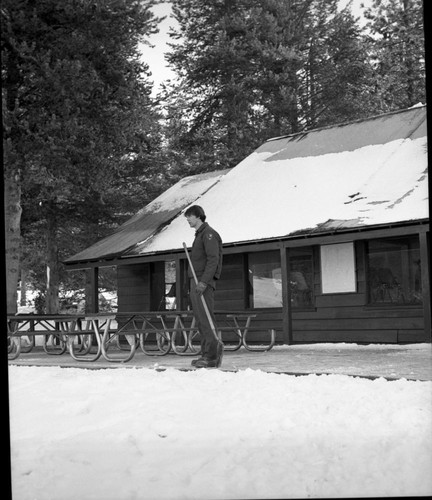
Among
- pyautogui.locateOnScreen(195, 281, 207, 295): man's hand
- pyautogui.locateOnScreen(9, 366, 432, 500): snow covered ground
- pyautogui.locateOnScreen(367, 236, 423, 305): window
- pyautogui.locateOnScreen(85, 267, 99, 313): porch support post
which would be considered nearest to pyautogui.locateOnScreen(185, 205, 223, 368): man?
pyautogui.locateOnScreen(195, 281, 207, 295): man's hand

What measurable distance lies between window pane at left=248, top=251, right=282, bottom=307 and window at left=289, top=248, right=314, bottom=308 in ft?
1.04

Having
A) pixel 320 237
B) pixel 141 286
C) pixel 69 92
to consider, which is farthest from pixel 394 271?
pixel 69 92

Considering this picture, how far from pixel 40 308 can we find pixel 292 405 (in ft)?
65.3

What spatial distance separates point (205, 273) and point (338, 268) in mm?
6487

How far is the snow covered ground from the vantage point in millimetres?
4414

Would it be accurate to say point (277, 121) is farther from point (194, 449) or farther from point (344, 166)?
point (194, 449)

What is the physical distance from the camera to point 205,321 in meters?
8.85

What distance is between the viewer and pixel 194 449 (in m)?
5.33

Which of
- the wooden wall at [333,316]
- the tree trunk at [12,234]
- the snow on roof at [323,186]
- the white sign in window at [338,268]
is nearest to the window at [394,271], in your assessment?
the wooden wall at [333,316]

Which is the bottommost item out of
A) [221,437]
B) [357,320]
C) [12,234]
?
[221,437]

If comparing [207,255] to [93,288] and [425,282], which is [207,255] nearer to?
[425,282]

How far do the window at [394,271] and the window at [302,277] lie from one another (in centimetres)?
138

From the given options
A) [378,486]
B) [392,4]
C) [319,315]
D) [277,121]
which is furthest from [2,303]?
[277,121]

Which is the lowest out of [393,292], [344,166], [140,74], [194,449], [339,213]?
[194,449]
